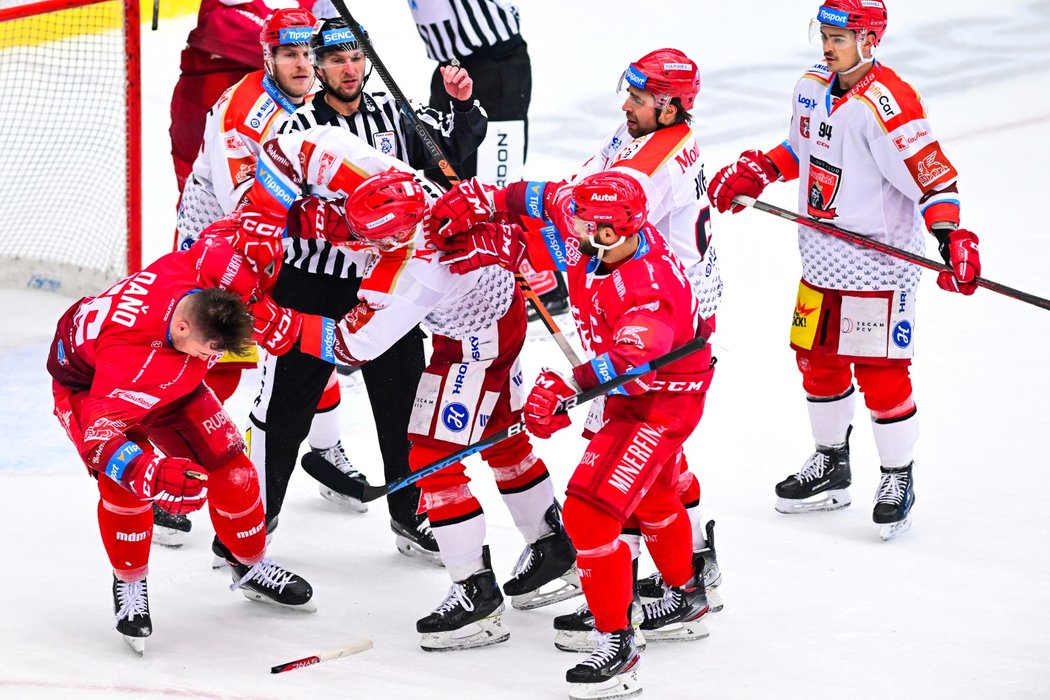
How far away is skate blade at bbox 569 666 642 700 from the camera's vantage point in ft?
9.72

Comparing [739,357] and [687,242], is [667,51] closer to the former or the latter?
[687,242]

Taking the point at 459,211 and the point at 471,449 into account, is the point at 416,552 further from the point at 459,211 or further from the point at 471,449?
the point at 459,211

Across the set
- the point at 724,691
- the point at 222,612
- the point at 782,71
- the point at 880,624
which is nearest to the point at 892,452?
the point at 880,624

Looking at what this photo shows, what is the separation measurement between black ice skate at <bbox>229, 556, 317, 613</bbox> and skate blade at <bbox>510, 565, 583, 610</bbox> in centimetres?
50

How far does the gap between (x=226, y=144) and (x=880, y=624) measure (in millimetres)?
2034

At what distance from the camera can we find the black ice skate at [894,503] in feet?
12.7

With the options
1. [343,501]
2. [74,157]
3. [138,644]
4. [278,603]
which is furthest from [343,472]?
[74,157]

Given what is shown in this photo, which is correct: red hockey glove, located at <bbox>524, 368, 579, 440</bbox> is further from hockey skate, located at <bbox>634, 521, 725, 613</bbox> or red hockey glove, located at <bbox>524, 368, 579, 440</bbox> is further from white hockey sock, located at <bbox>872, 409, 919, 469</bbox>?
white hockey sock, located at <bbox>872, 409, 919, 469</bbox>

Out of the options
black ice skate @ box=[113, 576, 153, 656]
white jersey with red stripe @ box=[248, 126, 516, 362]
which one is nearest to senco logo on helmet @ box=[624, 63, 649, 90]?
white jersey with red stripe @ box=[248, 126, 516, 362]

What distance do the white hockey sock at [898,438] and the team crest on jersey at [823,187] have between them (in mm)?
583

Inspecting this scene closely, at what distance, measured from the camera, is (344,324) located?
322 centimetres

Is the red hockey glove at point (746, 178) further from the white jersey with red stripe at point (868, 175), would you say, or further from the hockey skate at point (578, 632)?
the hockey skate at point (578, 632)

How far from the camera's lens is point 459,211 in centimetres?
324

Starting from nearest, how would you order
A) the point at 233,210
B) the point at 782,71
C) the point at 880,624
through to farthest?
the point at 880,624, the point at 233,210, the point at 782,71
